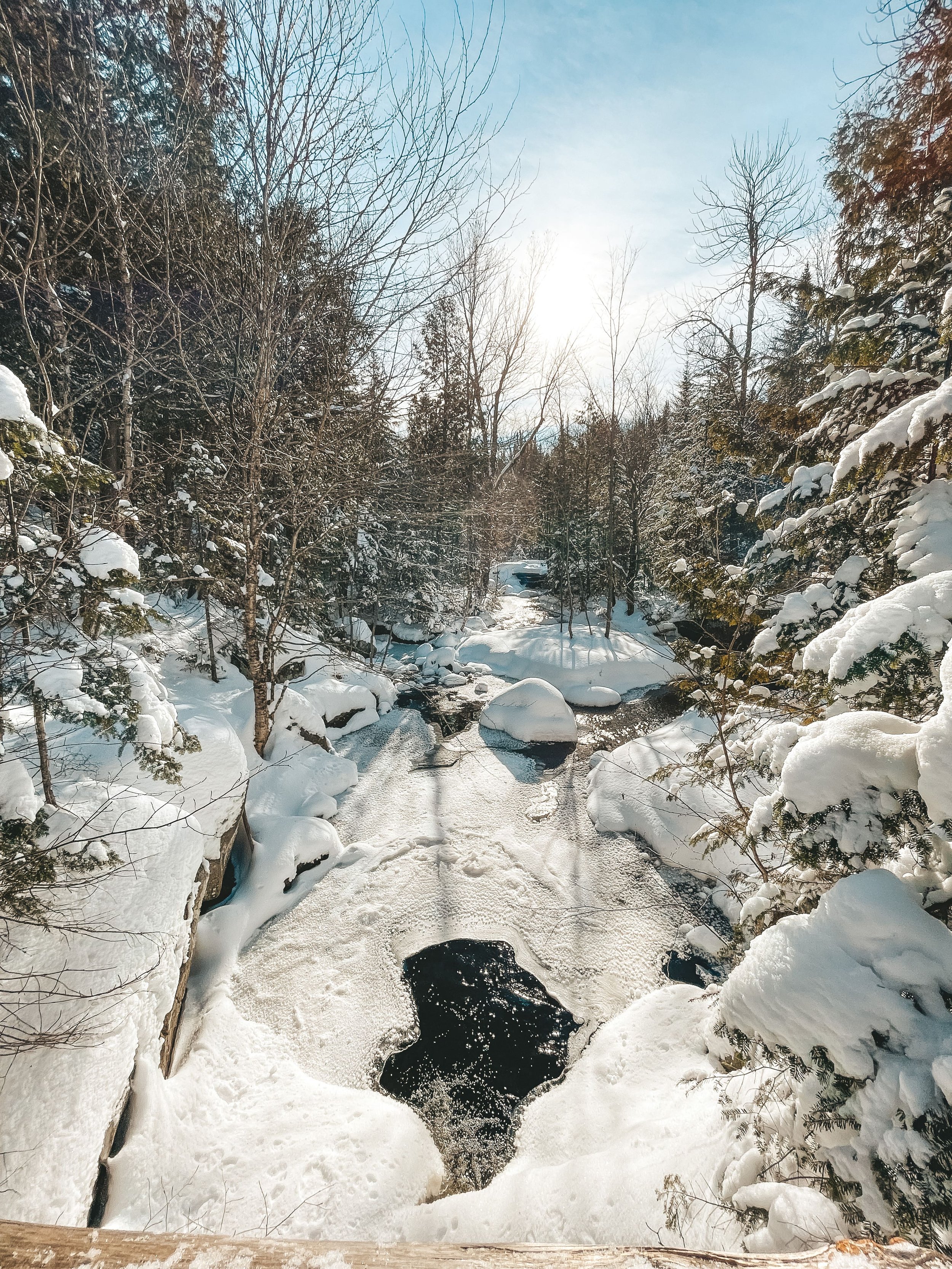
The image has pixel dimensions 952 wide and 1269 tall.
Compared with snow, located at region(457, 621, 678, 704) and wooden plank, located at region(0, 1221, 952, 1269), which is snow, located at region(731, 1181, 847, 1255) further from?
snow, located at region(457, 621, 678, 704)

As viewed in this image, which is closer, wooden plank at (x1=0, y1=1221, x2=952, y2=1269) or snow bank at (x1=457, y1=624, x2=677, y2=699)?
wooden plank at (x1=0, y1=1221, x2=952, y2=1269)

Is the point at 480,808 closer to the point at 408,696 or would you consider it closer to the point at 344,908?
the point at 344,908

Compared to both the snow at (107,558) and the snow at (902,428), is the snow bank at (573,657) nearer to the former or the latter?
the snow at (902,428)

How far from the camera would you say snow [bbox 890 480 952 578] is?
7.38ft

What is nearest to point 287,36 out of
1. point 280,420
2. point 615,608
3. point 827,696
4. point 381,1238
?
point 280,420

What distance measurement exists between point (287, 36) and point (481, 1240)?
8477mm

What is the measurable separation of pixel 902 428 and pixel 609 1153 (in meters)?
4.44

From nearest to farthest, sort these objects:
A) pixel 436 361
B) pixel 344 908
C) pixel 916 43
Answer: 1. pixel 916 43
2. pixel 344 908
3. pixel 436 361

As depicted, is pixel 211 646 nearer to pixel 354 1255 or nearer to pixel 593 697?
pixel 593 697

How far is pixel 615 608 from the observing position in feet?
66.2

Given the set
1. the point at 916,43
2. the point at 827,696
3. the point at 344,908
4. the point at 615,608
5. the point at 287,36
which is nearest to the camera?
the point at 827,696

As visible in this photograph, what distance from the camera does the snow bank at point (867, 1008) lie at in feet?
4.57

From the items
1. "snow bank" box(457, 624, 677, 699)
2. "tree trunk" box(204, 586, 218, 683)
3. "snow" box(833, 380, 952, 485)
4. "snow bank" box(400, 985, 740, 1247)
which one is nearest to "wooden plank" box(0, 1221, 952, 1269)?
"snow bank" box(400, 985, 740, 1247)

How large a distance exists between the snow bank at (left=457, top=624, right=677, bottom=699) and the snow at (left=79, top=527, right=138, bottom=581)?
32.8 feet
